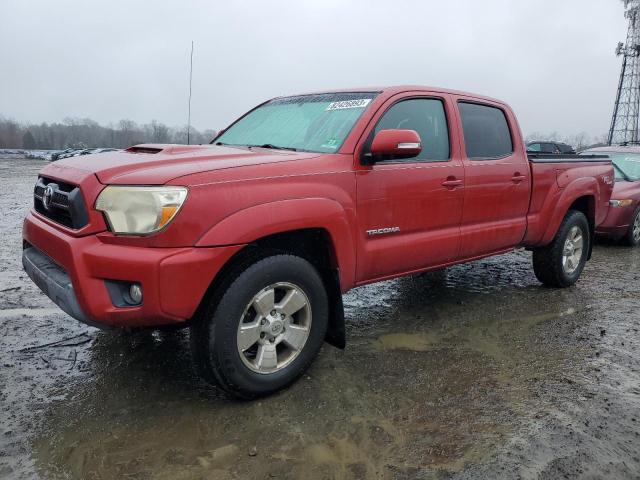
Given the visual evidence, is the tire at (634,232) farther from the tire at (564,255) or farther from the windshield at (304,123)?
the windshield at (304,123)

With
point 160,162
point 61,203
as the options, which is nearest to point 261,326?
point 160,162

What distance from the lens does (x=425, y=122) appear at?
3846 millimetres

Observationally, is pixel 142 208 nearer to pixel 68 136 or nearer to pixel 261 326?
pixel 261 326

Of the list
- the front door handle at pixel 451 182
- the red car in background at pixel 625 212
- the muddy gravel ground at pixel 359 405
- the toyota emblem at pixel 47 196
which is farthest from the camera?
the red car in background at pixel 625 212

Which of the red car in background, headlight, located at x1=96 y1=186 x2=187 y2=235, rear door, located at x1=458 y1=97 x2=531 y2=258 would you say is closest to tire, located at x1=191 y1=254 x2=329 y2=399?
headlight, located at x1=96 y1=186 x2=187 y2=235

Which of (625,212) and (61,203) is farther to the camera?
(625,212)

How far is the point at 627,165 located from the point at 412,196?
21.8 feet

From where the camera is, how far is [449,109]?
4.00 meters

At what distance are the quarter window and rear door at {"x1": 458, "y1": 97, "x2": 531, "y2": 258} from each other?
0.73 ft

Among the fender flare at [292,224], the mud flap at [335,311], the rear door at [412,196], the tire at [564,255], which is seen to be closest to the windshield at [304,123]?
the rear door at [412,196]

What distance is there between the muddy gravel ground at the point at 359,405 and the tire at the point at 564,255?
28.0 inches

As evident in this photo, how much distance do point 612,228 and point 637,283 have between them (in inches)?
87.7

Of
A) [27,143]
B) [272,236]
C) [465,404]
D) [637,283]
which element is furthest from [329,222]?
[27,143]

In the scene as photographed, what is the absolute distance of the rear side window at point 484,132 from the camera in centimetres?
415
